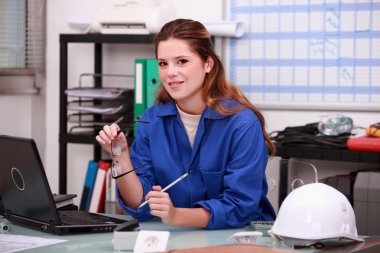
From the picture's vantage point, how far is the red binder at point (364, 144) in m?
3.02

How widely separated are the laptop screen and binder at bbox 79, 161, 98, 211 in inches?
66.1

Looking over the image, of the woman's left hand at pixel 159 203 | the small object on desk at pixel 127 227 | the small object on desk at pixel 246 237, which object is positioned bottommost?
the small object on desk at pixel 246 237

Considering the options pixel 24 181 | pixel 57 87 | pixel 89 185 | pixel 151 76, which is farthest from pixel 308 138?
pixel 57 87

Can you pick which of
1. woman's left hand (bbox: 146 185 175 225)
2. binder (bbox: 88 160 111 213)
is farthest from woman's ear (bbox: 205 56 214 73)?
binder (bbox: 88 160 111 213)

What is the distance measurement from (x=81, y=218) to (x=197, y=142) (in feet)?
1.45

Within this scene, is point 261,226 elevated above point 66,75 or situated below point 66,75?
below

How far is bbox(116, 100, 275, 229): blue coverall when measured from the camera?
223 cm

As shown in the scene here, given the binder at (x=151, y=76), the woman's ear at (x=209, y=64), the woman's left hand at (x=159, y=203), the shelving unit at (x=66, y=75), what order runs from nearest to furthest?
the woman's left hand at (x=159, y=203) < the woman's ear at (x=209, y=64) < the binder at (x=151, y=76) < the shelving unit at (x=66, y=75)

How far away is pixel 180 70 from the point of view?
234cm

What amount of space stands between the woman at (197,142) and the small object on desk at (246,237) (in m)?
0.23

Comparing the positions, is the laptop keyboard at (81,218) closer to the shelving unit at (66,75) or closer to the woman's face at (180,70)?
the woman's face at (180,70)

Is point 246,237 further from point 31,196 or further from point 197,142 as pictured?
point 31,196

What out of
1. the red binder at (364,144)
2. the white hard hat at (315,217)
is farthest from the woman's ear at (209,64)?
the red binder at (364,144)

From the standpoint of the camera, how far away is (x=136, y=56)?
4.00 m
